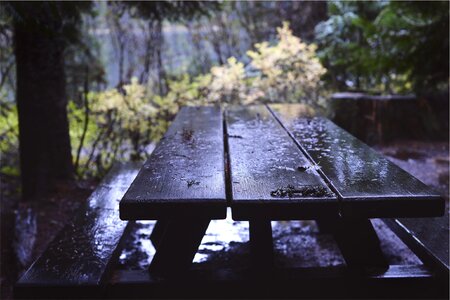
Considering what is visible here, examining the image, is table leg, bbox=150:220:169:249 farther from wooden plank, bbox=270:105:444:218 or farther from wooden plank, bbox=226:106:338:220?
wooden plank, bbox=270:105:444:218

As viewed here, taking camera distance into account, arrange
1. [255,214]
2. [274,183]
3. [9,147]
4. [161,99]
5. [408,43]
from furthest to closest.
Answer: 1. [161,99]
2. [9,147]
3. [408,43]
4. [274,183]
5. [255,214]

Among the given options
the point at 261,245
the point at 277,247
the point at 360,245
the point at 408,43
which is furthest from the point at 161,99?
the point at 360,245

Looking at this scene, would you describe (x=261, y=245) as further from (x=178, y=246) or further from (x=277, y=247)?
(x=277, y=247)

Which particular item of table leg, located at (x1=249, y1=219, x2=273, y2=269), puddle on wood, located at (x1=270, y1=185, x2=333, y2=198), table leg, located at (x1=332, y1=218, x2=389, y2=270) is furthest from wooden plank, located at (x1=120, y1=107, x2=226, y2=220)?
table leg, located at (x1=332, y1=218, x2=389, y2=270)

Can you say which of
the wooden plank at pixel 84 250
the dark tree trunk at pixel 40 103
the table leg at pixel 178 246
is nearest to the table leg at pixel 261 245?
the table leg at pixel 178 246

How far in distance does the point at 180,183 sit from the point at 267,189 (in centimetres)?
30

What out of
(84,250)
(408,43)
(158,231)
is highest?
(408,43)

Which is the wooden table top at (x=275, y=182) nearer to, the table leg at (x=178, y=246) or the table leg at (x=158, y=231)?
the table leg at (x=178, y=246)

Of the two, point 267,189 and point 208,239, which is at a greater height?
point 267,189

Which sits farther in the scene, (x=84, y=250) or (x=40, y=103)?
(x=40, y=103)

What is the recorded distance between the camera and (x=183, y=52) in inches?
410

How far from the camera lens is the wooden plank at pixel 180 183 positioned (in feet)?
4.17

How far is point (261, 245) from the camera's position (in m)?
1.78

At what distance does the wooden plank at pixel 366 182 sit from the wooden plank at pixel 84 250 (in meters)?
0.95
